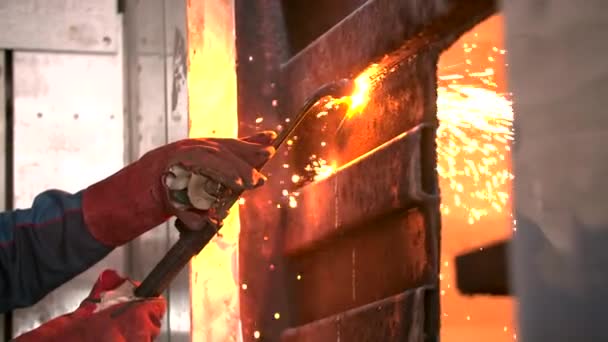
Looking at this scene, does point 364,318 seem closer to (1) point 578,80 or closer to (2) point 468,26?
(2) point 468,26

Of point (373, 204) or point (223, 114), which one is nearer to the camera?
point (373, 204)

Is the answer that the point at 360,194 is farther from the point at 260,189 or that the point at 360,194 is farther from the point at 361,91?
the point at 260,189

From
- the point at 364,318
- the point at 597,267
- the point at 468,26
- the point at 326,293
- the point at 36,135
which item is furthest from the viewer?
the point at 36,135

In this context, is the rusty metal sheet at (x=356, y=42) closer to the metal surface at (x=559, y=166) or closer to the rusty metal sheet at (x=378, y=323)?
the rusty metal sheet at (x=378, y=323)

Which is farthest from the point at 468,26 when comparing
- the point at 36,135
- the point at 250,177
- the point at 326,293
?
the point at 36,135

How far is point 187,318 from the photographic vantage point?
1920 millimetres

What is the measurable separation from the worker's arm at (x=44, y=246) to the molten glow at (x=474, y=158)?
2.64 feet

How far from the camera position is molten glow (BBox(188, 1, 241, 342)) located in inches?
74.7

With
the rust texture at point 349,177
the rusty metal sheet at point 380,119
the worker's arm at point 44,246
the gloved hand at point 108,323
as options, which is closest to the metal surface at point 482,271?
the rust texture at point 349,177

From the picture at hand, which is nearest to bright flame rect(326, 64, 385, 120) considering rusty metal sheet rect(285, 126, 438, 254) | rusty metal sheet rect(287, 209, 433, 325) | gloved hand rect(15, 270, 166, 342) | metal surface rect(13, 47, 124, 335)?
rusty metal sheet rect(285, 126, 438, 254)

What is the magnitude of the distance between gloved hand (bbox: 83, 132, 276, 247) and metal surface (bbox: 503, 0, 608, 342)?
0.93 m

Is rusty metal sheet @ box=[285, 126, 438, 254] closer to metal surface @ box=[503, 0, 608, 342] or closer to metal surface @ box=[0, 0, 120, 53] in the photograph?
metal surface @ box=[503, 0, 608, 342]

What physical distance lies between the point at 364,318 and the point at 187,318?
1.64 feet

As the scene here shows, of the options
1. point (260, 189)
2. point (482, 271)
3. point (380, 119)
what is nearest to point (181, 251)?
point (260, 189)
